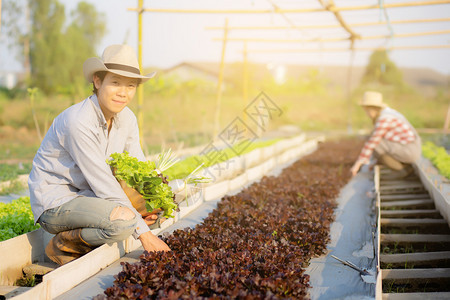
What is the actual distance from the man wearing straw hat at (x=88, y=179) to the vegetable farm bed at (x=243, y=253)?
0.34 meters

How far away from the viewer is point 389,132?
6.76 meters

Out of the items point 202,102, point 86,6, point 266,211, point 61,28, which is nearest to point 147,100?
point 202,102

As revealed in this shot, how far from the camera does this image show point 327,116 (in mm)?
29578

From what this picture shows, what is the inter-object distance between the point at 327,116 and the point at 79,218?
28001 millimetres

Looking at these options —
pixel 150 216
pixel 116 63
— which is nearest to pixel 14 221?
pixel 150 216

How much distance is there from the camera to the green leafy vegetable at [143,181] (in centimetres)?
314

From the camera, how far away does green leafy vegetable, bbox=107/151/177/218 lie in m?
3.14

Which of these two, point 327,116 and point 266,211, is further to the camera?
point 327,116

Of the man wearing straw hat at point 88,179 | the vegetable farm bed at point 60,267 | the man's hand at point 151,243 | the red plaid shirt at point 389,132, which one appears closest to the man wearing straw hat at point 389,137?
the red plaid shirt at point 389,132

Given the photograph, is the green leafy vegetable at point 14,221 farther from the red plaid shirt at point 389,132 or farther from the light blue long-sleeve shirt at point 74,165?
the red plaid shirt at point 389,132

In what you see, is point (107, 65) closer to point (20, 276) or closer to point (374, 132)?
point (20, 276)

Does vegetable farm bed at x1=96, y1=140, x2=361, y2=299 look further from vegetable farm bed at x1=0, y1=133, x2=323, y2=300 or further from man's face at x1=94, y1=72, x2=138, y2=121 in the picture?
man's face at x1=94, y1=72, x2=138, y2=121

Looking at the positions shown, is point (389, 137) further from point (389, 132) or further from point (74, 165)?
point (74, 165)

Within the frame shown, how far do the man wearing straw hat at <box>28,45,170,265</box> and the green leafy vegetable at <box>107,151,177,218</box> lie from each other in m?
0.11
